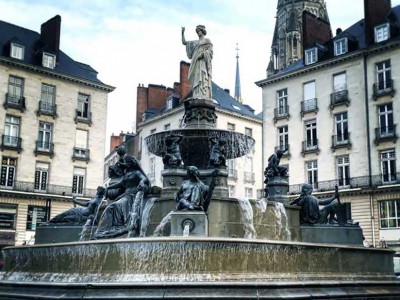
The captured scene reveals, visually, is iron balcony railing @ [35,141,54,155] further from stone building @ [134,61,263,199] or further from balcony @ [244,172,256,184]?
balcony @ [244,172,256,184]

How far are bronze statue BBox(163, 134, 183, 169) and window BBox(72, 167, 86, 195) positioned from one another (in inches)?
1278

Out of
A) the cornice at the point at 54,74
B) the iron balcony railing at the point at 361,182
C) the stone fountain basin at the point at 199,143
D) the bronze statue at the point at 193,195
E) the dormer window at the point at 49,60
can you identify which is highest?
the dormer window at the point at 49,60

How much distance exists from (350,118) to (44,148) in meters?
25.8

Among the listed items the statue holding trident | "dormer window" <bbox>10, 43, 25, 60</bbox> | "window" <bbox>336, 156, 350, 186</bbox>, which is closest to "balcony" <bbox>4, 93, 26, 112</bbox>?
"dormer window" <bbox>10, 43, 25, 60</bbox>

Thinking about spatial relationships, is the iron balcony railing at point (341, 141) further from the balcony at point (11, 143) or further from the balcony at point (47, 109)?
the balcony at point (11, 143)

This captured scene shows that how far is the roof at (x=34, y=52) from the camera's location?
44.1m

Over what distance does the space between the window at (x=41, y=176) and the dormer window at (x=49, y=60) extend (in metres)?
8.96

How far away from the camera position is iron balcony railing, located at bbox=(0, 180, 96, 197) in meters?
41.6

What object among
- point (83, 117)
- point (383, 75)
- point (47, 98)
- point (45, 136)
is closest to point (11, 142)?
point (45, 136)

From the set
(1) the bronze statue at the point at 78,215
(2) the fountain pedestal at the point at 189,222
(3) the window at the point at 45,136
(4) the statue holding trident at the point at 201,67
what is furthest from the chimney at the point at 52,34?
(2) the fountain pedestal at the point at 189,222

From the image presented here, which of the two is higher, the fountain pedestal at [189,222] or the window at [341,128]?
Answer: the window at [341,128]

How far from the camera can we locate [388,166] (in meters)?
37.4

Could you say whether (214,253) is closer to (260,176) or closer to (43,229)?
(43,229)

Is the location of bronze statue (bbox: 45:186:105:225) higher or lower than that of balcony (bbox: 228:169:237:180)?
lower
